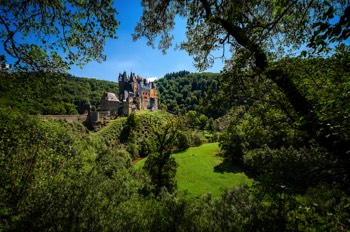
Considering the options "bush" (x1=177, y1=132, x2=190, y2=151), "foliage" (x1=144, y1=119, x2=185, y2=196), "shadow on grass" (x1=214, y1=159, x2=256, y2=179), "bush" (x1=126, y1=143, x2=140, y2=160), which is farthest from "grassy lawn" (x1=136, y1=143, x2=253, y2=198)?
"bush" (x1=126, y1=143, x2=140, y2=160)

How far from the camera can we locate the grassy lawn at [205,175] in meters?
27.3

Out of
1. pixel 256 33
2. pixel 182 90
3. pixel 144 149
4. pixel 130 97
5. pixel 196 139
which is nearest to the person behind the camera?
pixel 256 33

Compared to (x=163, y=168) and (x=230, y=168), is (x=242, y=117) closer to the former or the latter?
(x=163, y=168)

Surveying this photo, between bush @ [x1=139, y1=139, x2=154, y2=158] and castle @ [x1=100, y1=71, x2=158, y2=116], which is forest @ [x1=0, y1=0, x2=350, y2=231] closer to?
bush @ [x1=139, y1=139, x2=154, y2=158]

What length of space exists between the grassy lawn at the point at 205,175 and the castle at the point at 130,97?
34.1 meters

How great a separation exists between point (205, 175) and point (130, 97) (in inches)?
2006

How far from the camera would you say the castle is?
2667 inches

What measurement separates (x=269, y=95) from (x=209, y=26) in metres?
3.27

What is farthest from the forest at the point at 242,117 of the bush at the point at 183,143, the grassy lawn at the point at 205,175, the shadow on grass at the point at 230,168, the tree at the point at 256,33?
the bush at the point at 183,143

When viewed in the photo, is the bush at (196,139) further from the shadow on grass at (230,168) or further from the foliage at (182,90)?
the foliage at (182,90)

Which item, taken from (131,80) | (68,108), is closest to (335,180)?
(68,108)

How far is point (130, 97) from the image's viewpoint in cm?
7406

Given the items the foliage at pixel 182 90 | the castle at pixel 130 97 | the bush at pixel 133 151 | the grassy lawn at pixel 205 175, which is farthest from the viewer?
the foliage at pixel 182 90

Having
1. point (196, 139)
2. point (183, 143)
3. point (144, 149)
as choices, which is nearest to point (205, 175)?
point (183, 143)
